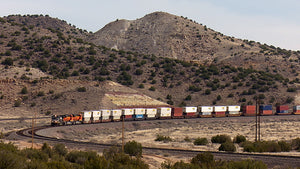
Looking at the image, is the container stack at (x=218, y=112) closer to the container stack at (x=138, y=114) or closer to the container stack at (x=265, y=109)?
the container stack at (x=265, y=109)

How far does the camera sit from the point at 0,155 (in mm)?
20672

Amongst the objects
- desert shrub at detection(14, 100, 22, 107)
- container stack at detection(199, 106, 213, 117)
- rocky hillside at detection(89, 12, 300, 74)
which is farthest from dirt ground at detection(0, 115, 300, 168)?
rocky hillside at detection(89, 12, 300, 74)

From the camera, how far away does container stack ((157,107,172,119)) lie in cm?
8188

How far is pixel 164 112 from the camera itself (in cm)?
8238

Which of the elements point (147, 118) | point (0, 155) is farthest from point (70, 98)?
point (0, 155)

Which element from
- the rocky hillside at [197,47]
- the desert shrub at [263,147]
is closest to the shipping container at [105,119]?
the desert shrub at [263,147]

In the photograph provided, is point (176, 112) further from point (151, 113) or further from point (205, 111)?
point (205, 111)

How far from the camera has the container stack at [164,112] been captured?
81.9m

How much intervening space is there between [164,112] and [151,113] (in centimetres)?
280

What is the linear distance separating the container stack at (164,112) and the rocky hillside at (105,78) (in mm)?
12907

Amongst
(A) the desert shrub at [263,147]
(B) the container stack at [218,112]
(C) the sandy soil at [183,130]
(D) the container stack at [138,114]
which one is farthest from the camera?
(B) the container stack at [218,112]

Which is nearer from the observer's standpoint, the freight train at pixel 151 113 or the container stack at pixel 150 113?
the freight train at pixel 151 113

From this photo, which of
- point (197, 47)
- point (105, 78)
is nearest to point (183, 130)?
point (105, 78)

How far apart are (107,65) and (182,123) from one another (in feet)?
185
